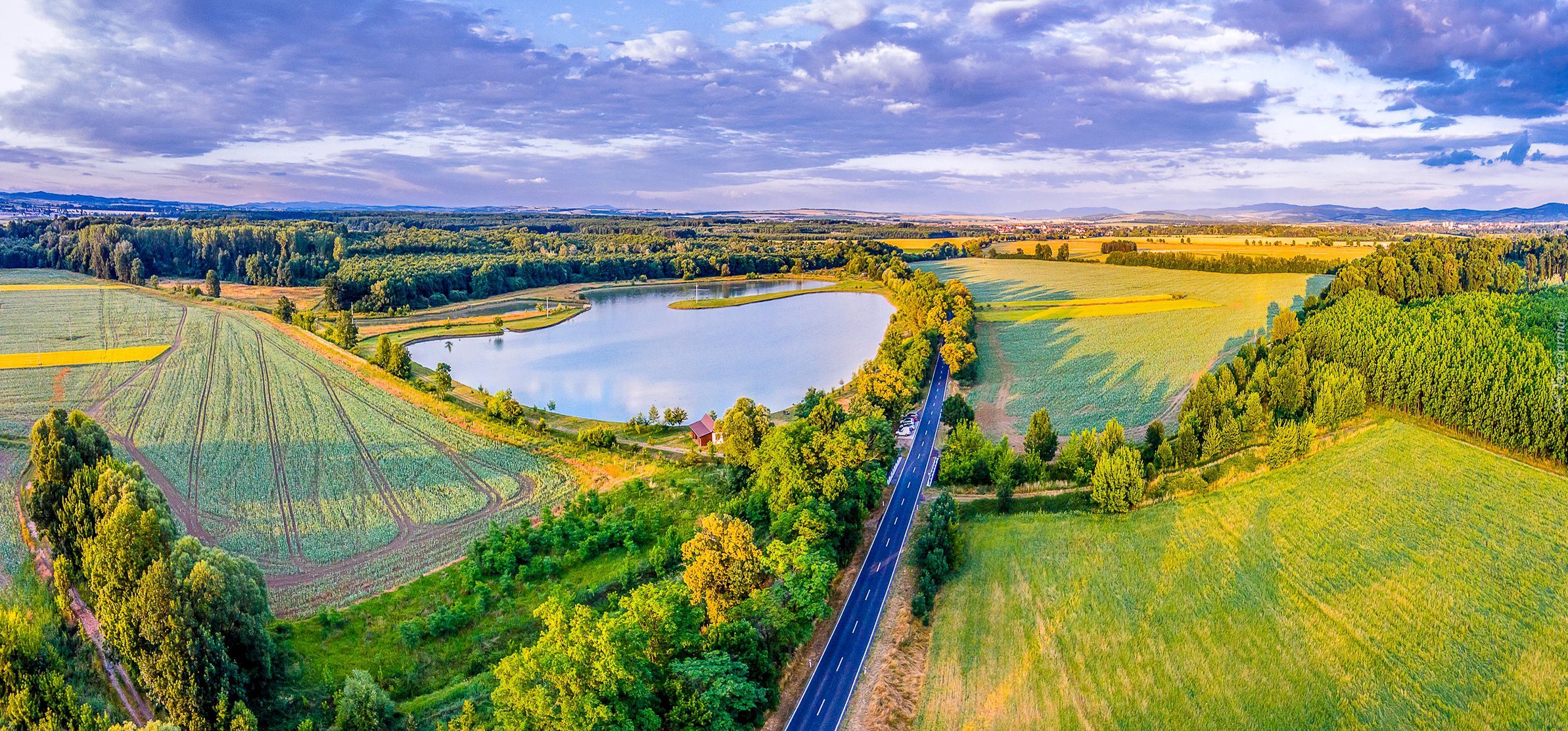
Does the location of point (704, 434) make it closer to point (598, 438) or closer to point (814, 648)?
point (598, 438)

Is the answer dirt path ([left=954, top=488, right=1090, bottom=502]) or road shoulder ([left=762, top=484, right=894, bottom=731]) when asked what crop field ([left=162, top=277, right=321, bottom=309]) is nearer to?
road shoulder ([left=762, top=484, right=894, bottom=731])

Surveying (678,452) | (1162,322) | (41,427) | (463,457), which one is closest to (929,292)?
(1162,322)

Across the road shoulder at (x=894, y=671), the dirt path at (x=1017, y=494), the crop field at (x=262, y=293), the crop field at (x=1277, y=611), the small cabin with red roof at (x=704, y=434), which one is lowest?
the road shoulder at (x=894, y=671)

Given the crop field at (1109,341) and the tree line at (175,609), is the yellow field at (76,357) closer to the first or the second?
the tree line at (175,609)

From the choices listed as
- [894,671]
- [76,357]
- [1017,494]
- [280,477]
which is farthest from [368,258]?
[894,671]

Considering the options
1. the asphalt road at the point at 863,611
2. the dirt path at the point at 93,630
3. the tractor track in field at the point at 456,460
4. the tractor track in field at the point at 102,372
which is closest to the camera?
the dirt path at the point at 93,630

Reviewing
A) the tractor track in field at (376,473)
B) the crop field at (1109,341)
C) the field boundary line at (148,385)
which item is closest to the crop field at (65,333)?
the field boundary line at (148,385)

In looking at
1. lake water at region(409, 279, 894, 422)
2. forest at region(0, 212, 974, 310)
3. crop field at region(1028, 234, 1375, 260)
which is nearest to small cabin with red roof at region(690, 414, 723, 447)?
lake water at region(409, 279, 894, 422)
